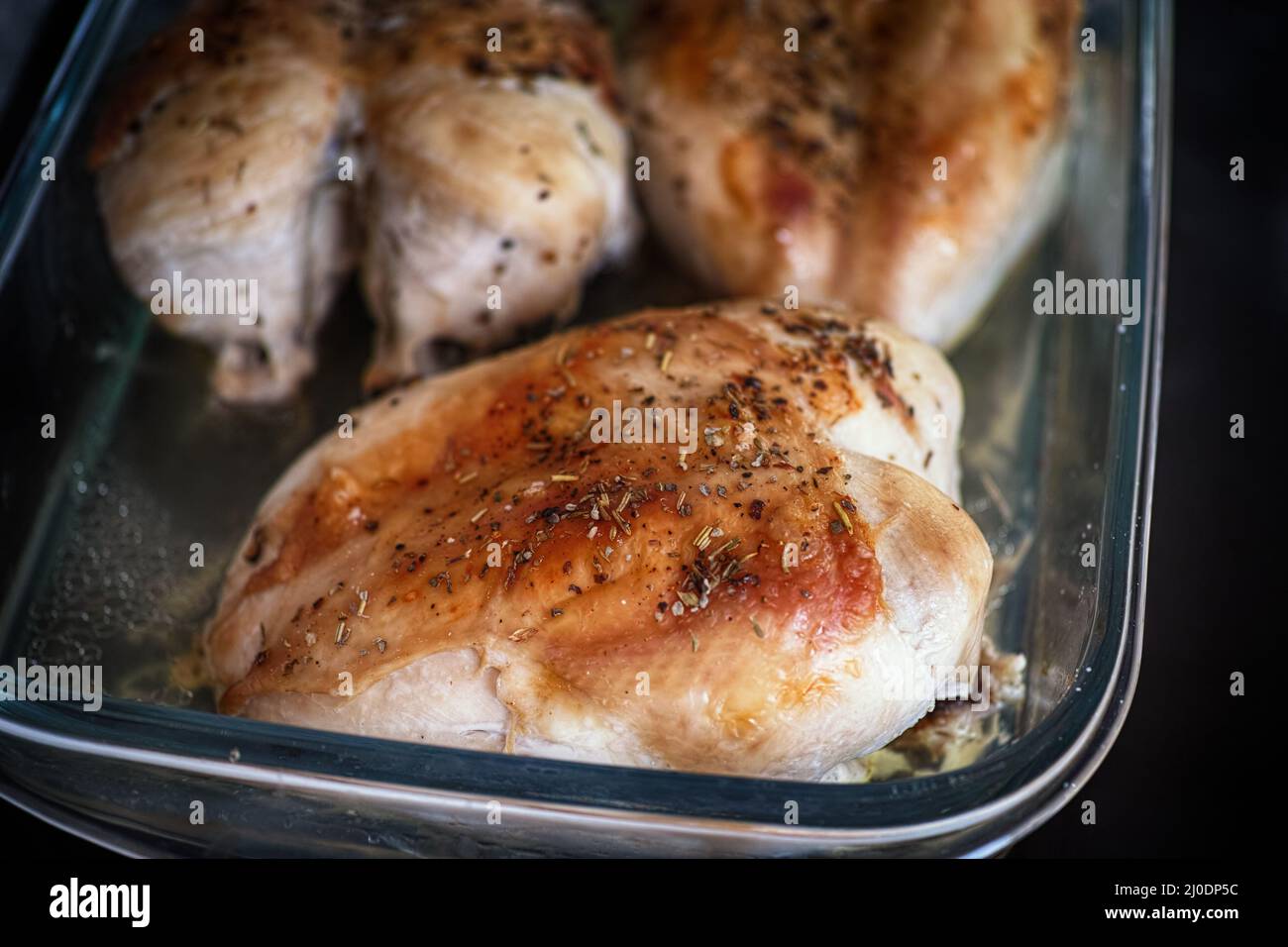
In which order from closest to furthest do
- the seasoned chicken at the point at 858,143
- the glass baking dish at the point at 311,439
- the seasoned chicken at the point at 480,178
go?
the glass baking dish at the point at 311,439 → the seasoned chicken at the point at 480,178 → the seasoned chicken at the point at 858,143

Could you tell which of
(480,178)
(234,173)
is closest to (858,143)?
(480,178)

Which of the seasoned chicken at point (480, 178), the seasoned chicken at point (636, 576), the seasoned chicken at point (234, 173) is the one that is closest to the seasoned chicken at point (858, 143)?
the seasoned chicken at point (480, 178)

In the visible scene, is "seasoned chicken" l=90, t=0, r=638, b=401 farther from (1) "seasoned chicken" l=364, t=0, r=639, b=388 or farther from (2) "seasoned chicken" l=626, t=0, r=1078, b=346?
(2) "seasoned chicken" l=626, t=0, r=1078, b=346

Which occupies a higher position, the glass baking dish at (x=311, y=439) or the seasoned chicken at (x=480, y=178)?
the seasoned chicken at (x=480, y=178)

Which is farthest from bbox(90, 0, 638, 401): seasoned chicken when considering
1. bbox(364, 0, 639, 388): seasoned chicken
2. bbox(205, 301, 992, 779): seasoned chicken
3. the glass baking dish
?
bbox(205, 301, 992, 779): seasoned chicken

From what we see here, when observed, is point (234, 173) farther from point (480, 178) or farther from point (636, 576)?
point (636, 576)

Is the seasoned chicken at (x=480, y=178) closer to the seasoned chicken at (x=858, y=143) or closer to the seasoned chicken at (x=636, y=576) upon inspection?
the seasoned chicken at (x=858, y=143)

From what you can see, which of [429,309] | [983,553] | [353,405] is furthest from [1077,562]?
[353,405]
